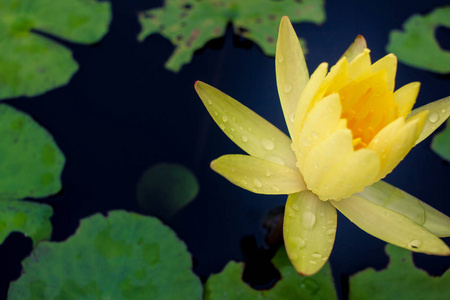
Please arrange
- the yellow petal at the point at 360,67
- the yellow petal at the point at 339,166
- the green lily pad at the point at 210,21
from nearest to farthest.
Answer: the yellow petal at the point at 339,166, the yellow petal at the point at 360,67, the green lily pad at the point at 210,21

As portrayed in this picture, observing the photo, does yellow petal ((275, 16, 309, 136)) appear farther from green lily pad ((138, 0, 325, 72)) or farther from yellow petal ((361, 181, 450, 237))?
green lily pad ((138, 0, 325, 72))

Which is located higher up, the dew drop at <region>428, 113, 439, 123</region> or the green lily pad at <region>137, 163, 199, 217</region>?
the dew drop at <region>428, 113, 439, 123</region>

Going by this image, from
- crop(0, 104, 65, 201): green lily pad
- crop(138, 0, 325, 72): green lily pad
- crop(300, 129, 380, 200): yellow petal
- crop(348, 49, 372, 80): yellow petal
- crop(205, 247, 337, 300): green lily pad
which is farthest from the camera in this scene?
crop(138, 0, 325, 72): green lily pad

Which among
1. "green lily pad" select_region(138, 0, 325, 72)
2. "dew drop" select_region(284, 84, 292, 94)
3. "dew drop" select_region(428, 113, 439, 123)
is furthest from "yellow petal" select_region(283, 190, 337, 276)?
"green lily pad" select_region(138, 0, 325, 72)

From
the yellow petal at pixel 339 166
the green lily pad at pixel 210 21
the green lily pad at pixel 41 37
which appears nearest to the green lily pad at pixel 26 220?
the green lily pad at pixel 41 37

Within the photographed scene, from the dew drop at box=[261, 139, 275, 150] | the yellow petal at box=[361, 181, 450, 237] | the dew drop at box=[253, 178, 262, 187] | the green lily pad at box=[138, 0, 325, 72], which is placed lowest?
the dew drop at box=[253, 178, 262, 187]

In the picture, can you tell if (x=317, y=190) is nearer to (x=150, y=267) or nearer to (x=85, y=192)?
(x=150, y=267)

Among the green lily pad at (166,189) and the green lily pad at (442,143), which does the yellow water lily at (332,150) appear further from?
the green lily pad at (442,143)
